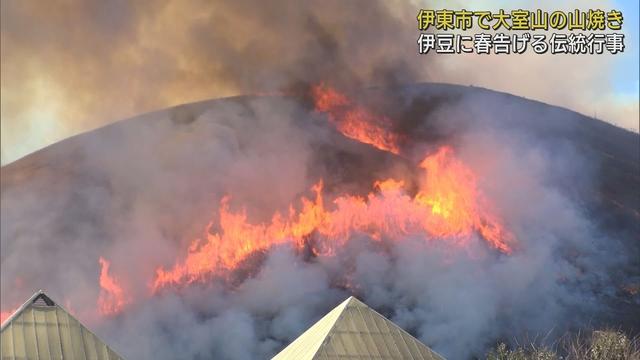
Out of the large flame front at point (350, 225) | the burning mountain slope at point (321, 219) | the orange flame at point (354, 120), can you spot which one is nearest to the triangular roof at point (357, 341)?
the burning mountain slope at point (321, 219)

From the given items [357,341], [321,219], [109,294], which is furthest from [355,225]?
[357,341]

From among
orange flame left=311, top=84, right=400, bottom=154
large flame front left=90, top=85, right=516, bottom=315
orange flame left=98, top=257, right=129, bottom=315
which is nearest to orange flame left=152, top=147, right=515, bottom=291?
large flame front left=90, top=85, right=516, bottom=315

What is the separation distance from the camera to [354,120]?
12975cm

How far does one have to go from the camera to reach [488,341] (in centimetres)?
10506

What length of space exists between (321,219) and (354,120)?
55.6ft

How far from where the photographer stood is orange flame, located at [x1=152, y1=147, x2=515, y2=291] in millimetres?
115125

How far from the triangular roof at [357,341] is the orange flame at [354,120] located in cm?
7597

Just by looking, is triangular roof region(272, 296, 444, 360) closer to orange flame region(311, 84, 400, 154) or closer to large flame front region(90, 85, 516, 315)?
large flame front region(90, 85, 516, 315)

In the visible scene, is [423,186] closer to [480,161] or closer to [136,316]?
[480,161]

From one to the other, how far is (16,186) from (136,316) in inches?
1076

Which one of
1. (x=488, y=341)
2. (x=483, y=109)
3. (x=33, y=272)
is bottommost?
(x=488, y=341)

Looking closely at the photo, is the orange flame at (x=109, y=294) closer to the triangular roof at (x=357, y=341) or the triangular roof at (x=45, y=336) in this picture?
the triangular roof at (x=45, y=336)

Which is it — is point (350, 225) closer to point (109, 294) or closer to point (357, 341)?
point (109, 294)

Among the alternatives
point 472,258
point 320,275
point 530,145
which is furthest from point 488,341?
point 530,145
